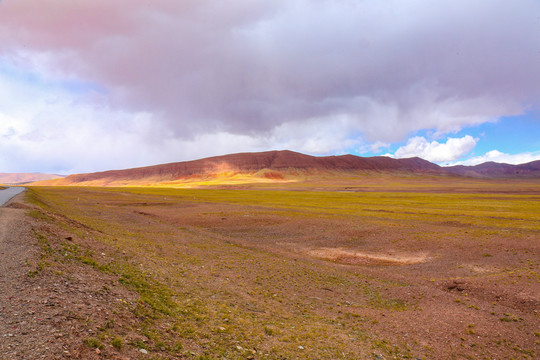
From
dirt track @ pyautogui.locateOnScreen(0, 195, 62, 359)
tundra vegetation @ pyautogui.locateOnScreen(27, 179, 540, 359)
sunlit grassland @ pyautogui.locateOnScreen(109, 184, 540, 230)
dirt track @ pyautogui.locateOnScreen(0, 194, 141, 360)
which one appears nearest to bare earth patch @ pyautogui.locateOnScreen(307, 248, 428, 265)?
tundra vegetation @ pyautogui.locateOnScreen(27, 179, 540, 359)

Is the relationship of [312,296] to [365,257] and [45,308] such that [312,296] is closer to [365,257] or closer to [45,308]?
[365,257]

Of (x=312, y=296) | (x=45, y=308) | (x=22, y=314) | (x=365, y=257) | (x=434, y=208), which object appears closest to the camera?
(x=22, y=314)

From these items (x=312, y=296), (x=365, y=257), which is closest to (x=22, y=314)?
(x=312, y=296)

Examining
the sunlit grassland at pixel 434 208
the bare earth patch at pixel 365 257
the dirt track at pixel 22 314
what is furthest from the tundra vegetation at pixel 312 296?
the sunlit grassland at pixel 434 208

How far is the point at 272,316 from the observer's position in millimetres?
Result: 12062

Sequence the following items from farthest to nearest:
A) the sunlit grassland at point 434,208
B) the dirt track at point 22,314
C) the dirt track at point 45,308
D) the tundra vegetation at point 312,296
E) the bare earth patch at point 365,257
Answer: the sunlit grassland at point 434,208, the bare earth patch at point 365,257, the tundra vegetation at point 312,296, the dirt track at point 45,308, the dirt track at point 22,314

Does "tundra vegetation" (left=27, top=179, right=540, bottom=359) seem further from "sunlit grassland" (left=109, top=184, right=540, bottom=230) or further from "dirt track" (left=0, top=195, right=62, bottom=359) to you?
"sunlit grassland" (left=109, top=184, right=540, bottom=230)

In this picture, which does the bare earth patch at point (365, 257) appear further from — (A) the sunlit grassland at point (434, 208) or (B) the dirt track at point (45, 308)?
(A) the sunlit grassland at point (434, 208)

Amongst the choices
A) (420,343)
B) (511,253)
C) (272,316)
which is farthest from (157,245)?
(511,253)

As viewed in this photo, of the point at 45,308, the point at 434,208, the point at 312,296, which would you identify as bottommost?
the point at 434,208

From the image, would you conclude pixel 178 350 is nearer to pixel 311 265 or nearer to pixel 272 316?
pixel 272 316

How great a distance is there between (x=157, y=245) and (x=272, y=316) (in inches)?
598

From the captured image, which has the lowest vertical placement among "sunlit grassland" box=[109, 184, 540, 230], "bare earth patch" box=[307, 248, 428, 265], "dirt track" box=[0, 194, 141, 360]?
"bare earth patch" box=[307, 248, 428, 265]

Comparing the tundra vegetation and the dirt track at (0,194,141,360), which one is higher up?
the dirt track at (0,194,141,360)
